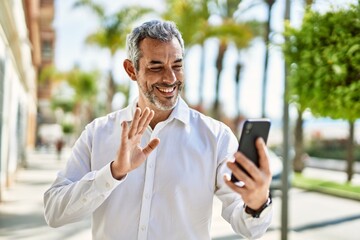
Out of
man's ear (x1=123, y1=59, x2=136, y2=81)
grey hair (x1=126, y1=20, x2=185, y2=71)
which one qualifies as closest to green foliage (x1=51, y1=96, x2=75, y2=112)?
man's ear (x1=123, y1=59, x2=136, y2=81)

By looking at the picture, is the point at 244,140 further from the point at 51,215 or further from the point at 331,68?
the point at 331,68

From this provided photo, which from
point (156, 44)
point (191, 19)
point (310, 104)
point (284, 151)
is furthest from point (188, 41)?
point (156, 44)

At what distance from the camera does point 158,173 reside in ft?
7.13

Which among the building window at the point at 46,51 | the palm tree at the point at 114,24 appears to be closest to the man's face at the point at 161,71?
the palm tree at the point at 114,24

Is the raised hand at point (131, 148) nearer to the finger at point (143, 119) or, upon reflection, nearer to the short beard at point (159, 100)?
the finger at point (143, 119)

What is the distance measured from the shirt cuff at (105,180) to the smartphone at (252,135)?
460mm

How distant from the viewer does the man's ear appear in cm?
234

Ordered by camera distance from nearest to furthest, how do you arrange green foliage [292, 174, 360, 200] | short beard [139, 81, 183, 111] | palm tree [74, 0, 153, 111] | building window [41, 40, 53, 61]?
short beard [139, 81, 183, 111]
green foliage [292, 174, 360, 200]
palm tree [74, 0, 153, 111]
building window [41, 40, 53, 61]

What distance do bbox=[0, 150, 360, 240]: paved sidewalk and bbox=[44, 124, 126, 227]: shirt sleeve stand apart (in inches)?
249

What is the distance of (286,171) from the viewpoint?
7.57m

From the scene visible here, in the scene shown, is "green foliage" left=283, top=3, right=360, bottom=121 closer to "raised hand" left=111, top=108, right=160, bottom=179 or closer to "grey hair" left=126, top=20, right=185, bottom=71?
"grey hair" left=126, top=20, right=185, bottom=71

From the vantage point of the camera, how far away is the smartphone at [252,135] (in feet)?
5.38

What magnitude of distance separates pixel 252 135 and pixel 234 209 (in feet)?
1.41

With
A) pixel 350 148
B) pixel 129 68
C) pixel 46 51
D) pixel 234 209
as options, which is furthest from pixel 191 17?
pixel 46 51
